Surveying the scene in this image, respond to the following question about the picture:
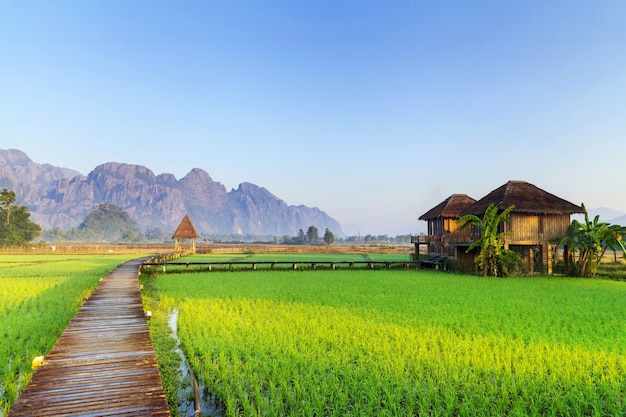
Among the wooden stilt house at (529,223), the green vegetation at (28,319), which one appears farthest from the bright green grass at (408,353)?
the wooden stilt house at (529,223)

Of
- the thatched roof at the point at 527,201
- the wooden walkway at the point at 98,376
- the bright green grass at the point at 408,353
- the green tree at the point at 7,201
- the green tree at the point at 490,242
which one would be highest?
the green tree at the point at 7,201

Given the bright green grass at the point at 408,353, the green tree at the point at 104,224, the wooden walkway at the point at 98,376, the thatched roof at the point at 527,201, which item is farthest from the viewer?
the green tree at the point at 104,224

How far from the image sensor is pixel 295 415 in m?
4.38

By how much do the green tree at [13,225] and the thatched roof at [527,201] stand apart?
5937 centimetres

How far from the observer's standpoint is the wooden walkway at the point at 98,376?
372 centimetres

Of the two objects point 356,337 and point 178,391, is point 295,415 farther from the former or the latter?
point 356,337

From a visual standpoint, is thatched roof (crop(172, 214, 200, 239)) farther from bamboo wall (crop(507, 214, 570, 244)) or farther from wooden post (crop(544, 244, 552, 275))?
wooden post (crop(544, 244, 552, 275))

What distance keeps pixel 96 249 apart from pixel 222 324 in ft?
142

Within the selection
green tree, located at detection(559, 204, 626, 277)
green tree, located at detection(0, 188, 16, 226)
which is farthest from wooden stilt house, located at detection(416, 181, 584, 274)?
green tree, located at detection(0, 188, 16, 226)

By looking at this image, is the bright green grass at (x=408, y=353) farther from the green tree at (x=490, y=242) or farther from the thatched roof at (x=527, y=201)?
the thatched roof at (x=527, y=201)

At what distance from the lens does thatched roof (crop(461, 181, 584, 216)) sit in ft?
71.9

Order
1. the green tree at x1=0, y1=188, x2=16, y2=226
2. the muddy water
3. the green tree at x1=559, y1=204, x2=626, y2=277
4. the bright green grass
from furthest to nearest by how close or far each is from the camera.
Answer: the green tree at x1=0, y1=188, x2=16, y2=226 < the green tree at x1=559, y1=204, x2=626, y2=277 < the bright green grass < the muddy water

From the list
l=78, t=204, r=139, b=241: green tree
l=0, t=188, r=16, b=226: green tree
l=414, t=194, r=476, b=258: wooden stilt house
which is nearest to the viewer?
l=414, t=194, r=476, b=258: wooden stilt house

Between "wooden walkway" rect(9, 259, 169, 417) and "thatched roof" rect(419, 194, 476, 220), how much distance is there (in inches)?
965
